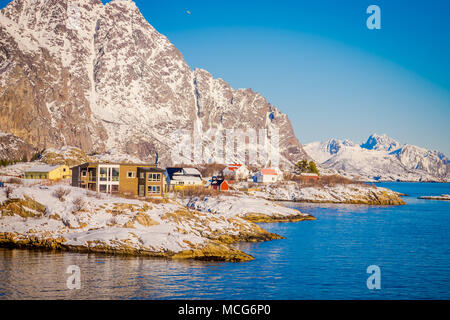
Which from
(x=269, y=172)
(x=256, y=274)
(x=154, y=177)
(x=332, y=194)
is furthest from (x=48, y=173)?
(x=332, y=194)

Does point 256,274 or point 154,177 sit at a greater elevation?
point 154,177

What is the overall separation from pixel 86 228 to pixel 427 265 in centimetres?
3369

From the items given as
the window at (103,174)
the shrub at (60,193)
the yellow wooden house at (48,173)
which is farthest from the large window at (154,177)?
the yellow wooden house at (48,173)

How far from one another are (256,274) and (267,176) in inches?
4550

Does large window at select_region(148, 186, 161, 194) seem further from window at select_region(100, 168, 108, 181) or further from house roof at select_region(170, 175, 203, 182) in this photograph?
house roof at select_region(170, 175, 203, 182)

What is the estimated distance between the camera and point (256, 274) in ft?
118

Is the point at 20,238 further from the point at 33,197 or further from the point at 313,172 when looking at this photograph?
the point at 313,172

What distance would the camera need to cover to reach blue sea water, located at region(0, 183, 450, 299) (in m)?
29.5

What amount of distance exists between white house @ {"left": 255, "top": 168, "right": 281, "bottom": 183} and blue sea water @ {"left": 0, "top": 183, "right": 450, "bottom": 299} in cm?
9501

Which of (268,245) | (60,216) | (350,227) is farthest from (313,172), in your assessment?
(60,216)

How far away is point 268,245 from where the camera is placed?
51625mm

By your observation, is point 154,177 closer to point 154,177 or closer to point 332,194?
point 154,177

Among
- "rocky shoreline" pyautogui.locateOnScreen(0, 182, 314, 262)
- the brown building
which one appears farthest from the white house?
"rocky shoreline" pyautogui.locateOnScreen(0, 182, 314, 262)
